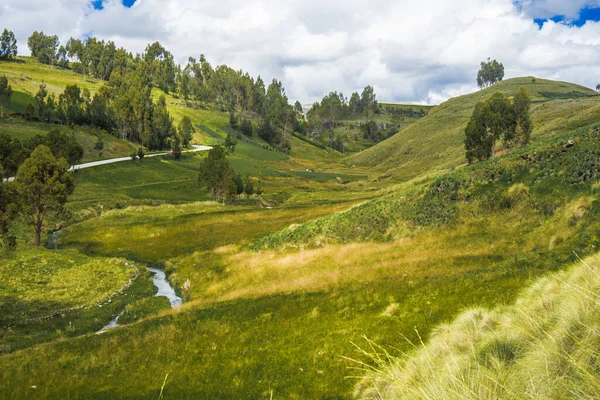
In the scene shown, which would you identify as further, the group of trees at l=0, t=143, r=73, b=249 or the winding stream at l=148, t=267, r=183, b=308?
the group of trees at l=0, t=143, r=73, b=249

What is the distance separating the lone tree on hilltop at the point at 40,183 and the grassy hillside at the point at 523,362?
50603mm

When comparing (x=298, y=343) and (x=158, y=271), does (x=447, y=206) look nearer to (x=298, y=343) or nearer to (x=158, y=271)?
(x=298, y=343)

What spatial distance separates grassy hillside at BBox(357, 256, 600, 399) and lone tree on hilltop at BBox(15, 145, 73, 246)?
5060 cm

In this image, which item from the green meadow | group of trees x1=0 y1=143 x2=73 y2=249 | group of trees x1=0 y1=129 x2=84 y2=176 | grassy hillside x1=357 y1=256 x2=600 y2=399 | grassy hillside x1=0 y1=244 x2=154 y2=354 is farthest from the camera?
group of trees x1=0 y1=129 x2=84 y2=176

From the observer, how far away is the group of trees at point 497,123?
265 feet

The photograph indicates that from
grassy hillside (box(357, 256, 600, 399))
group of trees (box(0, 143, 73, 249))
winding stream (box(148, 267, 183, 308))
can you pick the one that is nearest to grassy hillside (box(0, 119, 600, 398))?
winding stream (box(148, 267, 183, 308))

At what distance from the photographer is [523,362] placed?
19.5 ft

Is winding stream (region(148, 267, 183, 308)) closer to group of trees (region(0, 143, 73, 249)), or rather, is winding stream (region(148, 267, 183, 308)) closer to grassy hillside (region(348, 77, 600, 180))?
group of trees (region(0, 143, 73, 249))

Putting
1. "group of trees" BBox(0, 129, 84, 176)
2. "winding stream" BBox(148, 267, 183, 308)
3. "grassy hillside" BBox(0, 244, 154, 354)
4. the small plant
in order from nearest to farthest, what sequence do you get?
"grassy hillside" BBox(0, 244, 154, 354) < "winding stream" BBox(148, 267, 183, 308) < "group of trees" BBox(0, 129, 84, 176) < the small plant

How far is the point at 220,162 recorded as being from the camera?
284 ft

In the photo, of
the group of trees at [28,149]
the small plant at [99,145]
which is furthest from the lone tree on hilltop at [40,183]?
the small plant at [99,145]

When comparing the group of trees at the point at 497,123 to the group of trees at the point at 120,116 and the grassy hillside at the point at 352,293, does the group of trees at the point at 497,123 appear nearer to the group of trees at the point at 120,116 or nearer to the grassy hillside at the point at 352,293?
the grassy hillside at the point at 352,293

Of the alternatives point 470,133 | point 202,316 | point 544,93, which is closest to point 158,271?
point 202,316

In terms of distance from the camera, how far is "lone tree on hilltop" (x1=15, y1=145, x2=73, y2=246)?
150 ft
